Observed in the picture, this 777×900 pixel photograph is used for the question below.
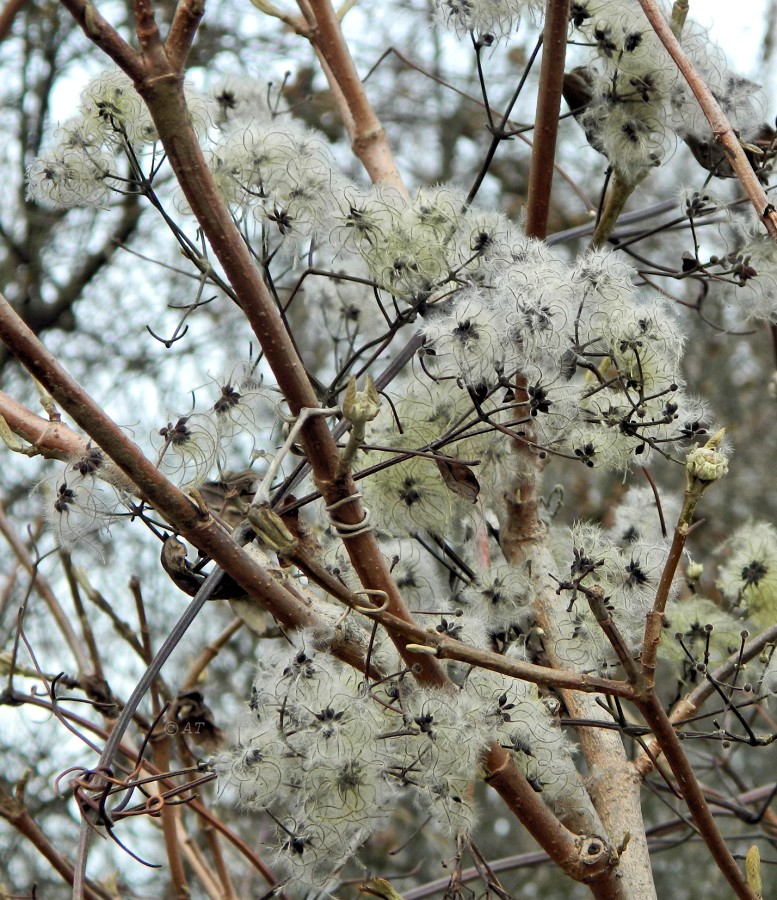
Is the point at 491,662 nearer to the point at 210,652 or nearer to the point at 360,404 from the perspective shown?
the point at 360,404

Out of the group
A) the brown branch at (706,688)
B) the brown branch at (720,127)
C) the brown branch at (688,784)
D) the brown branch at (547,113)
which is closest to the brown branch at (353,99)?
Result: the brown branch at (547,113)

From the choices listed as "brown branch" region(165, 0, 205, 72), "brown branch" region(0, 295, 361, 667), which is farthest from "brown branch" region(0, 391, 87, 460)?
"brown branch" region(165, 0, 205, 72)

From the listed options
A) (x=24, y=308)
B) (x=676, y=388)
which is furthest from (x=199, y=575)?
(x=24, y=308)

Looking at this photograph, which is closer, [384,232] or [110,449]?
[110,449]

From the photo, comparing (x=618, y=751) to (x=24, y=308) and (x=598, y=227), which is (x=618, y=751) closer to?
(x=598, y=227)

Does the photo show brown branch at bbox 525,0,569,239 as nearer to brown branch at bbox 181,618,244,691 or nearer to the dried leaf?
the dried leaf

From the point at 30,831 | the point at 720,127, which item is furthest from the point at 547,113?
the point at 30,831
